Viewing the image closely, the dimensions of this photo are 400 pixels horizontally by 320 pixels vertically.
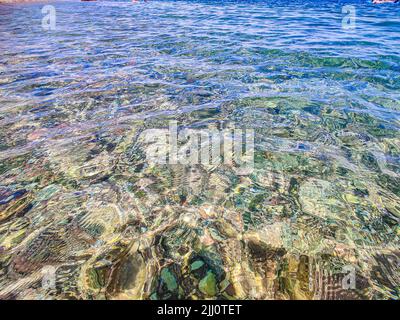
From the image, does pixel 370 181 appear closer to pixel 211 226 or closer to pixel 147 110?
pixel 211 226

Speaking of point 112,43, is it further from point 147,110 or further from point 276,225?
point 276,225

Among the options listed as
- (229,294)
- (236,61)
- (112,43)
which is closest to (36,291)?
(229,294)

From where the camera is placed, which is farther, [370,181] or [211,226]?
[370,181]

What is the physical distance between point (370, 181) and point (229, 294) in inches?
100

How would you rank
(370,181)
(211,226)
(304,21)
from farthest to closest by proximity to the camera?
(304,21) → (370,181) → (211,226)

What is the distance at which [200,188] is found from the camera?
11.2ft

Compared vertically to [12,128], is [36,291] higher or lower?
lower

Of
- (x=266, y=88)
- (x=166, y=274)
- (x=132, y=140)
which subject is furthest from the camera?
(x=266, y=88)

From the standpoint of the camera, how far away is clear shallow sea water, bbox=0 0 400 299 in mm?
2377

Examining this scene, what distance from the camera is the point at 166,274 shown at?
2.39m

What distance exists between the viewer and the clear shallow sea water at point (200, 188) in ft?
7.80

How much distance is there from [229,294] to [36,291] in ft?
5.53

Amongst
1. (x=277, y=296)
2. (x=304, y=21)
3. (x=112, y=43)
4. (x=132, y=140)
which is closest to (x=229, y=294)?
(x=277, y=296)

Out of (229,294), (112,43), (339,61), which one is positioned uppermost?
(112,43)
